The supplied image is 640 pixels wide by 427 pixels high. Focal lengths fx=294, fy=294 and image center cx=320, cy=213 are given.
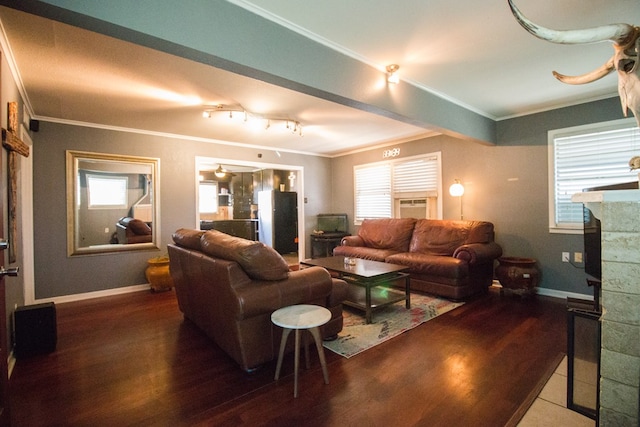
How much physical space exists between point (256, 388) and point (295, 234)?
545cm

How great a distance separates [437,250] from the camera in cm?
438

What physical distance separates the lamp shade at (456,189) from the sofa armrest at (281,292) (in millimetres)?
3125

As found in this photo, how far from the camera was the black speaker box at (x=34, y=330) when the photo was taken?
7.96ft

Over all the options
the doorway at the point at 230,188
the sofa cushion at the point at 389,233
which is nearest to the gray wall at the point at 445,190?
the sofa cushion at the point at 389,233

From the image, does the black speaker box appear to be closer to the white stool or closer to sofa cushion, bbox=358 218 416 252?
the white stool

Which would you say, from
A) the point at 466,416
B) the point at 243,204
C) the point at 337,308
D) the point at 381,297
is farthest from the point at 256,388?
the point at 243,204

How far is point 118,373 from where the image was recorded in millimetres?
2195

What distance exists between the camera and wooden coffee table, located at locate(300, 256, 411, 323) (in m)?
3.08

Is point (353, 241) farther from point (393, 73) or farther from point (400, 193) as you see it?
point (393, 73)

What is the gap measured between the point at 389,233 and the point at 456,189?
1274 millimetres

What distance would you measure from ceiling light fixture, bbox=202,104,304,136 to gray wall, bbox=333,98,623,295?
2521 mm

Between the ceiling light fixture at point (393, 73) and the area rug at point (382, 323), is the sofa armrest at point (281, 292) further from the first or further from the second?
the ceiling light fixture at point (393, 73)

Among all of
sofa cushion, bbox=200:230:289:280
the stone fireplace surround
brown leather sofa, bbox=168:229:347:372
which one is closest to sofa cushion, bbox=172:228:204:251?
brown leather sofa, bbox=168:229:347:372

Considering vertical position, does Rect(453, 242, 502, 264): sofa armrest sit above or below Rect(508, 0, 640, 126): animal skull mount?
below
